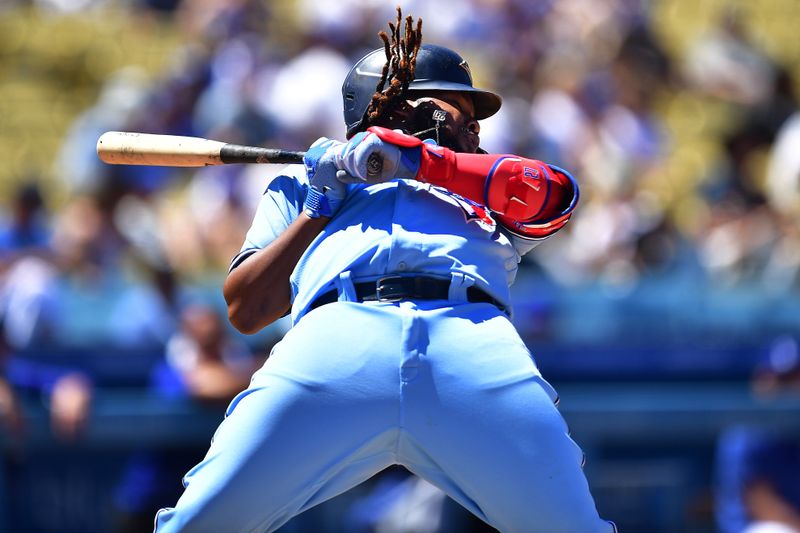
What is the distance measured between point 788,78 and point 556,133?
67.7 inches

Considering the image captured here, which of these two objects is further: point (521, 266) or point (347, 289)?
point (521, 266)

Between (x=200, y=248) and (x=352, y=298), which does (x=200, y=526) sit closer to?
(x=352, y=298)

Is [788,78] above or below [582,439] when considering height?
above

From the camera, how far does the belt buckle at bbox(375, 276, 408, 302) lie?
2732mm

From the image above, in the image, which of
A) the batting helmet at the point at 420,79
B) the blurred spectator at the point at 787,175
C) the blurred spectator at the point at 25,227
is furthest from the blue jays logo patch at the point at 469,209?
the blurred spectator at the point at 787,175

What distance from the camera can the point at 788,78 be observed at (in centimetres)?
823

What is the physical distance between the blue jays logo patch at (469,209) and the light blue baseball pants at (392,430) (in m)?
0.32

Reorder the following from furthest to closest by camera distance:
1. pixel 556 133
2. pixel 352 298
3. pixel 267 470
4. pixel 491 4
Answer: pixel 491 4 < pixel 556 133 < pixel 352 298 < pixel 267 470

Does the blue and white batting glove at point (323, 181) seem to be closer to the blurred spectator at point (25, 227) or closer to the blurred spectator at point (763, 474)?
the blurred spectator at point (763, 474)

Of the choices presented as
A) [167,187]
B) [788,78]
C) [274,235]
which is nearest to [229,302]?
[274,235]

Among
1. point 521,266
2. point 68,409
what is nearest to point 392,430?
point 68,409

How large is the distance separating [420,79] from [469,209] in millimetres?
366

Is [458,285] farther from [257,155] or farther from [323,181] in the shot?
[257,155]

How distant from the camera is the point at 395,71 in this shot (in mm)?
2945
